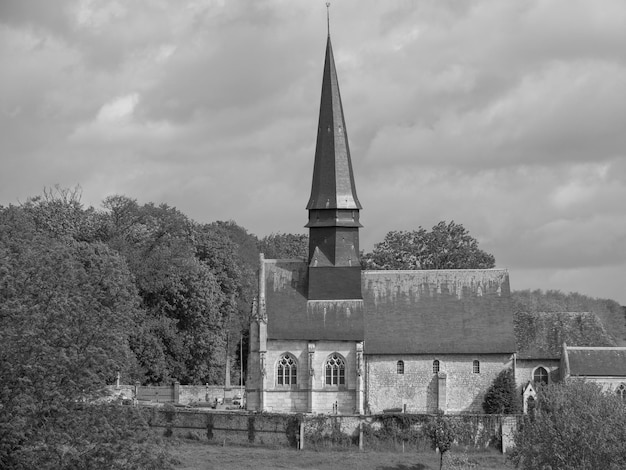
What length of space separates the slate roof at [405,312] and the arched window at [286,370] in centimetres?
108

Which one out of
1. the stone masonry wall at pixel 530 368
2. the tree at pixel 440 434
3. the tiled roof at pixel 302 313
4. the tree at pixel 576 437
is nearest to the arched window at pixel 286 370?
the tiled roof at pixel 302 313

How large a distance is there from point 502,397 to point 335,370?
761cm

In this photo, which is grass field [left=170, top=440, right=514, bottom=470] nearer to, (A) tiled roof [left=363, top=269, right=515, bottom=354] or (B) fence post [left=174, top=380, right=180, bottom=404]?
(A) tiled roof [left=363, top=269, right=515, bottom=354]

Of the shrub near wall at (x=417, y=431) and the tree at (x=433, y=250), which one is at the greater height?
the tree at (x=433, y=250)

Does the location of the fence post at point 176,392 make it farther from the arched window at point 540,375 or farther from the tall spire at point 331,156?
the arched window at point 540,375

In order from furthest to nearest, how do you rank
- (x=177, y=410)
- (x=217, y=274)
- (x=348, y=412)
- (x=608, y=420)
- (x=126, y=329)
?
(x=217, y=274) < (x=348, y=412) < (x=177, y=410) < (x=608, y=420) < (x=126, y=329)

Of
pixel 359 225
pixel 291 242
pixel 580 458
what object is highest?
pixel 291 242

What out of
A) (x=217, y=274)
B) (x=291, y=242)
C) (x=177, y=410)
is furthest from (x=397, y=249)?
(x=291, y=242)

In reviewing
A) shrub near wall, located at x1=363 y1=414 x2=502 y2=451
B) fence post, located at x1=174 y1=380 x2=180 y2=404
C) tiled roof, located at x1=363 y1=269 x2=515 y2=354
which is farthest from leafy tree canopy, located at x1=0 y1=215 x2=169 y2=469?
fence post, located at x1=174 y1=380 x2=180 y2=404

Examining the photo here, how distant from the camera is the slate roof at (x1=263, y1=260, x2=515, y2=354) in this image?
54.6 meters

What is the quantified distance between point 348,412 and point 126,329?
21.3 metres

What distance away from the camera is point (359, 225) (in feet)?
184

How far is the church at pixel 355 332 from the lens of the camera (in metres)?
54.3

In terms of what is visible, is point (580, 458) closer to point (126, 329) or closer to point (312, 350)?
point (126, 329)
